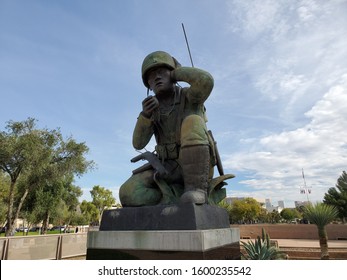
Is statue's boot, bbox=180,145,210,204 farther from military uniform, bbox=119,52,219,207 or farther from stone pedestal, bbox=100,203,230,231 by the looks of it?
stone pedestal, bbox=100,203,230,231

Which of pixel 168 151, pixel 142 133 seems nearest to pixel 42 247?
pixel 142 133

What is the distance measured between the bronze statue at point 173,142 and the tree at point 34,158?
55.5 ft

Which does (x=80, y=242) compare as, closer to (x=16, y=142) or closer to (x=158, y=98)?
(x=16, y=142)

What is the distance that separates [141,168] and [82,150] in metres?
19.0

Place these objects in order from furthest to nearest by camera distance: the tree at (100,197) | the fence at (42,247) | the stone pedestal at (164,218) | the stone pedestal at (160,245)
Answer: the tree at (100,197) → the fence at (42,247) → the stone pedestal at (164,218) → the stone pedestal at (160,245)

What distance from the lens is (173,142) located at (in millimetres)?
3338

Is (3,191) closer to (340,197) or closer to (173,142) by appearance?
(173,142)

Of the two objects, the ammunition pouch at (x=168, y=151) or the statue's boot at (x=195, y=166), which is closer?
the statue's boot at (x=195, y=166)

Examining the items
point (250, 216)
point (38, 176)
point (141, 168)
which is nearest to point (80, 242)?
point (38, 176)

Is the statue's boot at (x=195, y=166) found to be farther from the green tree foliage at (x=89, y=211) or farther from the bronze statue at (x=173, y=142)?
the green tree foliage at (x=89, y=211)

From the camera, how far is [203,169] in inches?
113

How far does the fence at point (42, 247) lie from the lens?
30.2 feet

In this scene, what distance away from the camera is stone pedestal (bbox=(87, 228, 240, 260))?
2295mm

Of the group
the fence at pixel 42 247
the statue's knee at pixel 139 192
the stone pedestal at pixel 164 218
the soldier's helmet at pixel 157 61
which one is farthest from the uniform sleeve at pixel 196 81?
the fence at pixel 42 247
